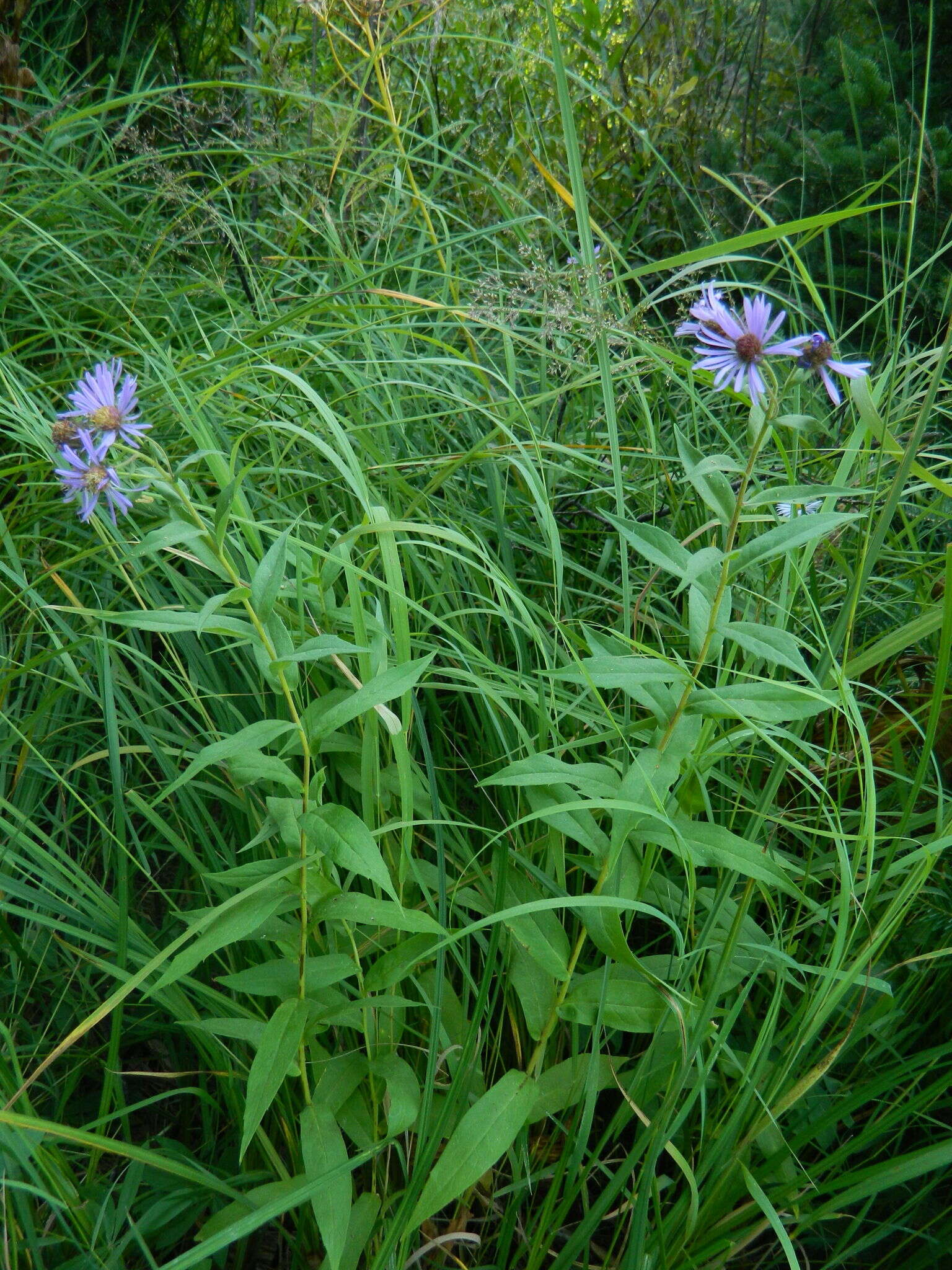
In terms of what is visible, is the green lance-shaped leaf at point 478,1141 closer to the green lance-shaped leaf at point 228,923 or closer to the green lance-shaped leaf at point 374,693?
the green lance-shaped leaf at point 228,923

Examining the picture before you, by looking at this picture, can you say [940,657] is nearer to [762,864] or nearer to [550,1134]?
[762,864]

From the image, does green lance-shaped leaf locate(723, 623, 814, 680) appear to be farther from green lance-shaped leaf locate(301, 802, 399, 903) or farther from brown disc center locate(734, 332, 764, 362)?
green lance-shaped leaf locate(301, 802, 399, 903)

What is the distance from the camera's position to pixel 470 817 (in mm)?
1385

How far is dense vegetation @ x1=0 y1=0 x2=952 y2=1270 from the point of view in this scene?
0.97 metres

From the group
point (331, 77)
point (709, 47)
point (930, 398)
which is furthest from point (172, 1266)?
point (709, 47)

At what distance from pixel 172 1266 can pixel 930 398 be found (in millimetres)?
1050

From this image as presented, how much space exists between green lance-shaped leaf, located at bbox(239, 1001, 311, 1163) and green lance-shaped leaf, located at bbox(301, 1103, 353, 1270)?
6cm

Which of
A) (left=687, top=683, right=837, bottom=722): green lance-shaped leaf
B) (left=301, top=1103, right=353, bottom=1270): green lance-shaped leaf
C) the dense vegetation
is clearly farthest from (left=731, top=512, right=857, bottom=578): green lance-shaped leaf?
(left=301, top=1103, right=353, bottom=1270): green lance-shaped leaf

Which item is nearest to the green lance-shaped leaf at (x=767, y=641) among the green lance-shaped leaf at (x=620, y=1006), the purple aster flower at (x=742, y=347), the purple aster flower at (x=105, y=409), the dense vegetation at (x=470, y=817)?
the dense vegetation at (x=470, y=817)

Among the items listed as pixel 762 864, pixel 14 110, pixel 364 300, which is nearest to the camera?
pixel 762 864

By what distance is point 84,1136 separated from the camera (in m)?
0.93

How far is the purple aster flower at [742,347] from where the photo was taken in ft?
3.20

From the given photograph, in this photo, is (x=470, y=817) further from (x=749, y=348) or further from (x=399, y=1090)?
(x=749, y=348)

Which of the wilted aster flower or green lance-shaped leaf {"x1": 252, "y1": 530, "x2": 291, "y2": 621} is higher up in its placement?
green lance-shaped leaf {"x1": 252, "y1": 530, "x2": 291, "y2": 621}
